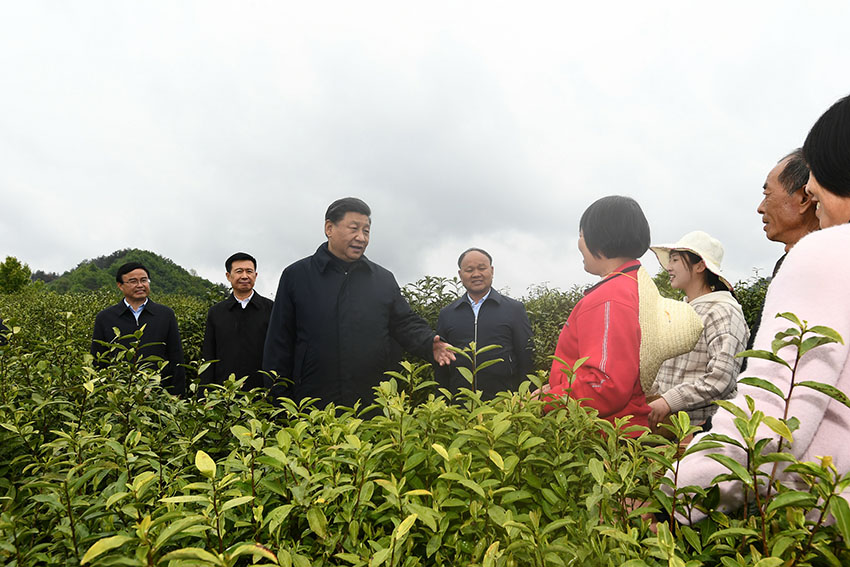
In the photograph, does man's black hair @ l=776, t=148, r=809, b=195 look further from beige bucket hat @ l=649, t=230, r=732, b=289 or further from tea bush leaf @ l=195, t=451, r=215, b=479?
tea bush leaf @ l=195, t=451, r=215, b=479

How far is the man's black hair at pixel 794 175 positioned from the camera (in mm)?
2988

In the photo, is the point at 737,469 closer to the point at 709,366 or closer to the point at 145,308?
the point at 709,366

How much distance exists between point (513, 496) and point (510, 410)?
0.47 m

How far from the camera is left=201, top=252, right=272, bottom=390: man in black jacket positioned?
5.88m

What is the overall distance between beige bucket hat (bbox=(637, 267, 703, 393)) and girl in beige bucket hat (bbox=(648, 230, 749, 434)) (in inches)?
35.6

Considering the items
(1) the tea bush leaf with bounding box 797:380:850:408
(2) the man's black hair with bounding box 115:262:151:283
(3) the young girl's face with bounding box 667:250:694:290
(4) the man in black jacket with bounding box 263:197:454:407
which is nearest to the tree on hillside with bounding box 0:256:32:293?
(2) the man's black hair with bounding box 115:262:151:283

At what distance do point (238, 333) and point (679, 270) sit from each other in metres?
4.57

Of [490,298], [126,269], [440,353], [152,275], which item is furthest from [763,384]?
[152,275]

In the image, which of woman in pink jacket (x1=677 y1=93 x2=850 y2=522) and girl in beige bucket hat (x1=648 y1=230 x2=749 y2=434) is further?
girl in beige bucket hat (x1=648 y1=230 x2=749 y2=434)

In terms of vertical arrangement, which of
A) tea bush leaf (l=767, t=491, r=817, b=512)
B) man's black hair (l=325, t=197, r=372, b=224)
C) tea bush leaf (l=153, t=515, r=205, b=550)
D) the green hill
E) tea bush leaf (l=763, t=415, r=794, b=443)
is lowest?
tea bush leaf (l=153, t=515, r=205, b=550)

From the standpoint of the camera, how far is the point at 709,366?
134 inches

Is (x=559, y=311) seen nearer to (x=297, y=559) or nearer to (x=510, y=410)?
(x=510, y=410)

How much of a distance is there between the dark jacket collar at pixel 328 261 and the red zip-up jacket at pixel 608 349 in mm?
2603

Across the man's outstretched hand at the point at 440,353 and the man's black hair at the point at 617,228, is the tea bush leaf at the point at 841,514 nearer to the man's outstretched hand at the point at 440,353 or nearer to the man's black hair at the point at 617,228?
the man's black hair at the point at 617,228
